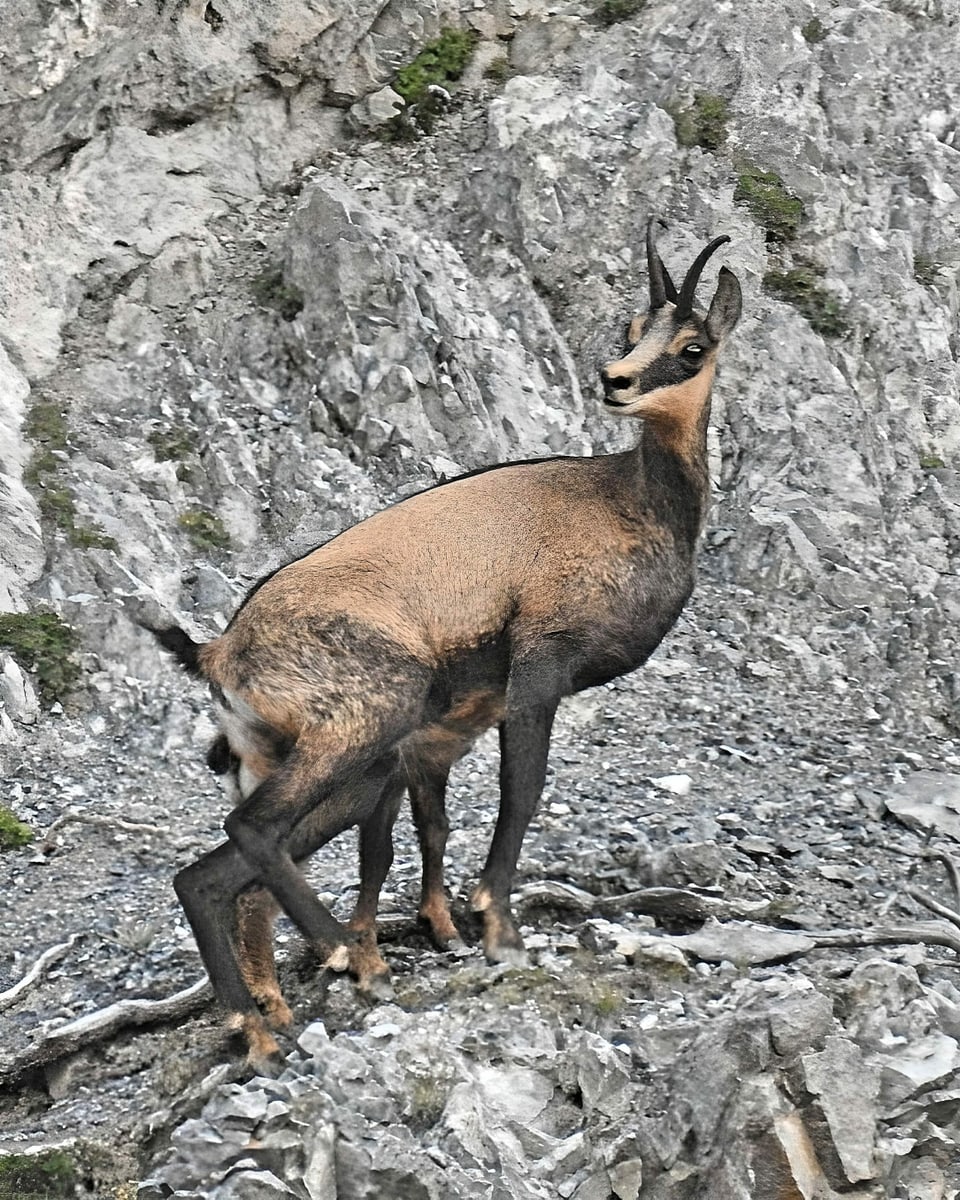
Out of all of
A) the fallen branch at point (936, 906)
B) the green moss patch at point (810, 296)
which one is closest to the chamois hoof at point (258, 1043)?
the fallen branch at point (936, 906)

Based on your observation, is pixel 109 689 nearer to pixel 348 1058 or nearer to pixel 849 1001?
pixel 348 1058

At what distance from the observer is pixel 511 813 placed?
7398 millimetres

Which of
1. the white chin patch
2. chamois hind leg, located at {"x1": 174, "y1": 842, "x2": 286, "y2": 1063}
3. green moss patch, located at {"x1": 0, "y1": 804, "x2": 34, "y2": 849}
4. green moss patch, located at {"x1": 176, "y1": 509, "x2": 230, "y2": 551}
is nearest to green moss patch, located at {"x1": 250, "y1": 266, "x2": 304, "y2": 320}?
green moss patch, located at {"x1": 176, "y1": 509, "x2": 230, "y2": 551}

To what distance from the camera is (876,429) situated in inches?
563

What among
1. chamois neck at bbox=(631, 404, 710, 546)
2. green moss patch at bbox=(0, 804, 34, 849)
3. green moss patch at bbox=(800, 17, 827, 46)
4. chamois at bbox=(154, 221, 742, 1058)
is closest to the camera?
chamois at bbox=(154, 221, 742, 1058)

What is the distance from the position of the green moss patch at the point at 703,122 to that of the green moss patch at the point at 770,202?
57 cm

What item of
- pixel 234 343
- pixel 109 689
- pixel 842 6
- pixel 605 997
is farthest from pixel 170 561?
pixel 842 6

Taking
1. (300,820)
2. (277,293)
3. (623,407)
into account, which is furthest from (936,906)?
(277,293)

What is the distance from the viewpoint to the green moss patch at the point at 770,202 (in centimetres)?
1573

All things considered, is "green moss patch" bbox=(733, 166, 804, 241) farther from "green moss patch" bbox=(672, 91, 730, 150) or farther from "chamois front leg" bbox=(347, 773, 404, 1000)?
"chamois front leg" bbox=(347, 773, 404, 1000)

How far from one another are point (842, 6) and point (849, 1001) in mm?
14425

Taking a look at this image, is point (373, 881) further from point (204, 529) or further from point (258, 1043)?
point (204, 529)

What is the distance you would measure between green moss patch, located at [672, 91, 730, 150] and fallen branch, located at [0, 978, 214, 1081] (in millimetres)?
11854

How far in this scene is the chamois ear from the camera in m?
7.77
